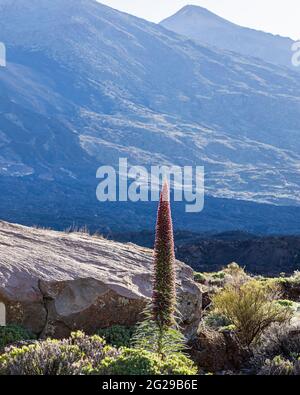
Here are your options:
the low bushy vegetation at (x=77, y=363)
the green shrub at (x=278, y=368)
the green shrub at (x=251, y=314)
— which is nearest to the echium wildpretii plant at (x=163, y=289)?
the low bushy vegetation at (x=77, y=363)

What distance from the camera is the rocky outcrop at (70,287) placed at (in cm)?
808

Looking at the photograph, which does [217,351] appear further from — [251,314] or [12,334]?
[12,334]

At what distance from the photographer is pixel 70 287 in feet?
27.6

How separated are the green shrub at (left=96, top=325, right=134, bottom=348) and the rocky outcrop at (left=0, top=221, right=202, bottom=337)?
17 cm

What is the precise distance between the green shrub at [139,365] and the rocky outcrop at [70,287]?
2.27 m

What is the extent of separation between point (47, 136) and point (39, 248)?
147 meters

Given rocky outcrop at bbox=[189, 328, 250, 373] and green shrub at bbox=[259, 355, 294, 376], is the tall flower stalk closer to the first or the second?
green shrub at bbox=[259, 355, 294, 376]

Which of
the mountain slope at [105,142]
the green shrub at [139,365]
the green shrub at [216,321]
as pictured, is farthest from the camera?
the mountain slope at [105,142]

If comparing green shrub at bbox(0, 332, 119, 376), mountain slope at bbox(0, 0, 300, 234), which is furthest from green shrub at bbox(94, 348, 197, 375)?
mountain slope at bbox(0, 0, 300, 234)

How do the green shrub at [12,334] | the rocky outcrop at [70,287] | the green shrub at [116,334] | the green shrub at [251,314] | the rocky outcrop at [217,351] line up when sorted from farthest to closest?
the green shrub at [251,314]
the rocky outcrop at [217,351]
the green shrub at [116,334]
the rocky outcrop at [70,287]
the green shrub at [12,334]

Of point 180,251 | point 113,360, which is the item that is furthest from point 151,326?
point 180,251

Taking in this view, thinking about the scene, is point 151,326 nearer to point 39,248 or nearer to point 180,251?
point 39,248

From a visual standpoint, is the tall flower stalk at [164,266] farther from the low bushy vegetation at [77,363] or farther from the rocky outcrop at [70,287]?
the rocky outcrop at [70,287]

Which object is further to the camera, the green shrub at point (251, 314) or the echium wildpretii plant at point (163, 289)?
the green shrub at point (251, 314)
